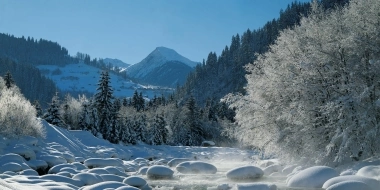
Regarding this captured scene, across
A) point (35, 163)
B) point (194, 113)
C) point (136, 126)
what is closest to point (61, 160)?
point (35, 163)

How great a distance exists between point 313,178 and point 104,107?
47.9m

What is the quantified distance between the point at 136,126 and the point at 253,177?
161 feet

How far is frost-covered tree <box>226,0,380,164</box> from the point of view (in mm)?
17469

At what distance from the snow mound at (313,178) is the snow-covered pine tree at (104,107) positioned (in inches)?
1840

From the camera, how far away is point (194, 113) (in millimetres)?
82312

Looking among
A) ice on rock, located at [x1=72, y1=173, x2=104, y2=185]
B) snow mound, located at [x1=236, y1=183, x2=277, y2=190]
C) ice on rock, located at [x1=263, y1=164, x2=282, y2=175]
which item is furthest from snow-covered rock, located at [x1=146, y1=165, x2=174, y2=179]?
snow mound, located at [x1=236, y1=183, x2=277, y2=190]

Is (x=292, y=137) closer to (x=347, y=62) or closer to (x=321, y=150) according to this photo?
(x=321, y=150)

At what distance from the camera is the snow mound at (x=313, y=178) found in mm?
14879

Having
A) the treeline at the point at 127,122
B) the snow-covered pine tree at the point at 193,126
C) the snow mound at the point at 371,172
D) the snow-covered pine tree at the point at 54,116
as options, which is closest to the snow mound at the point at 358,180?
the snow mound at the point at 371,172

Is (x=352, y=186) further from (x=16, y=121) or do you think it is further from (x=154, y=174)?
(x=16, y=121)

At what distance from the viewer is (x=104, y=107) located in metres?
58.8

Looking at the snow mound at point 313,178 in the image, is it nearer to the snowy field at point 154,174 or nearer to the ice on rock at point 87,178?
the snowy field at point 154,174

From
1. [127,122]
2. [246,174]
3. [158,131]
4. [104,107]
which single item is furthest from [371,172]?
[158,131]

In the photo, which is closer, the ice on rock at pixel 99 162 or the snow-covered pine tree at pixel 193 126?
the ice on rock at pixel 99 162
